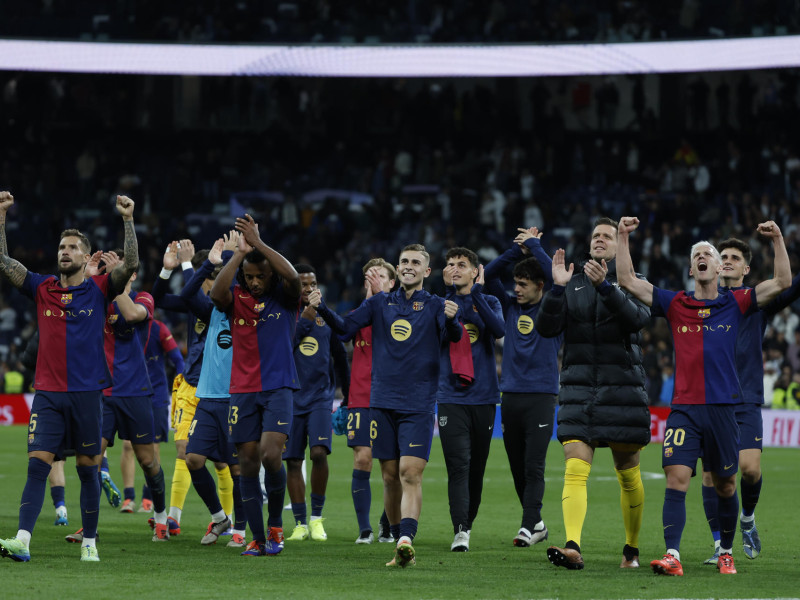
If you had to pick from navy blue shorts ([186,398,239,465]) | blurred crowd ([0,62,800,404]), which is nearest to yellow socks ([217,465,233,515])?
navy blue shorts ([186,398,239,465])

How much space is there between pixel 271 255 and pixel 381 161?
2494 cm

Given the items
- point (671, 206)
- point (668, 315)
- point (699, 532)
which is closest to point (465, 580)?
point (668, 315)

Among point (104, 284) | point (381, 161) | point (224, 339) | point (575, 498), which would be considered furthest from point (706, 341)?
point (381, 161)

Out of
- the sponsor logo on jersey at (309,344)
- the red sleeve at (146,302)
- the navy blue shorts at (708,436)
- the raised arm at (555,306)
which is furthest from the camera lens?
the sponsor logo on jersey at (309,344)

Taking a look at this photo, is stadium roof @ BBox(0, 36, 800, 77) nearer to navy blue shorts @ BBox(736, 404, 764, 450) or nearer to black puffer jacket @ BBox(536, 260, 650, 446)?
navy blue shorts @ BBox(736, 404, 764, 450)

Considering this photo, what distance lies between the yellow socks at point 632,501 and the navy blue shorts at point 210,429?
349 centimetres

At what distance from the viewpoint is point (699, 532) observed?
11570 millimetres

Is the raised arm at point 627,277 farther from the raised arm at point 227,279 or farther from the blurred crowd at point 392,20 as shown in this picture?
the blurred crowd at point 392,20

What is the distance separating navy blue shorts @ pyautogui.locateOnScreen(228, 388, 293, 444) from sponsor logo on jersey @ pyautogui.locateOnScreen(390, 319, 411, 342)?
0.95 meters

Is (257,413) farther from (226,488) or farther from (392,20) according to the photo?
(392,20)

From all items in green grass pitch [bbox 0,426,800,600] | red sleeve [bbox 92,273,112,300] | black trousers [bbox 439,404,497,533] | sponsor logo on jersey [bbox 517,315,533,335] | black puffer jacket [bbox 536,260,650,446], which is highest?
red sleeve [bbox 92,273,112,300]

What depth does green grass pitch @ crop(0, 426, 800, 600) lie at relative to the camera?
7473 mm

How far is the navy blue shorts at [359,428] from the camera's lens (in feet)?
35.6

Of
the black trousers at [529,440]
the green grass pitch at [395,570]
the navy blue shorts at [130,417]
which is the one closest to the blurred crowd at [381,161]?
the green grass pitch at [395,570]
